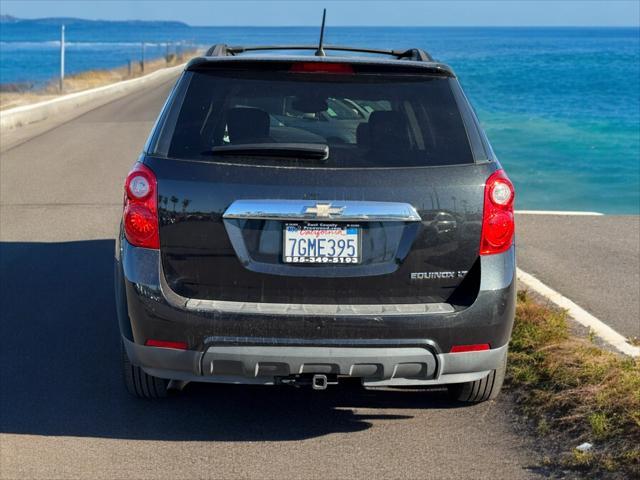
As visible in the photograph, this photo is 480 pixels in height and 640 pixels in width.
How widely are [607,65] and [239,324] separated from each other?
87.6 m

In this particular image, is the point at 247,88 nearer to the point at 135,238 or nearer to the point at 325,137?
the point at 325,137

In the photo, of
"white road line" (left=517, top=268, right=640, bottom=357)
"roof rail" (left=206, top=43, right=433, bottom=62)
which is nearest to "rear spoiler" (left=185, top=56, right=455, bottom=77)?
"roof rail" (left=206, top=43, right=433, bottom=62)

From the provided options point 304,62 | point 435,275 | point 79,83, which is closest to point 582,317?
point 435,275

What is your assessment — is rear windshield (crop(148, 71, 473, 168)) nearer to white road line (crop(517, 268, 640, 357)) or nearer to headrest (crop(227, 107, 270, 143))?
headrest (crop(227, 107, 270, 143))

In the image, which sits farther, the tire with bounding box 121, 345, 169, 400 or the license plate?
the tire with bounding box 121, 345, 169, 400

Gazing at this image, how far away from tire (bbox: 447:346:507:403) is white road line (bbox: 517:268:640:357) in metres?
1.31

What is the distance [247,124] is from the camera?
4855 millimetres

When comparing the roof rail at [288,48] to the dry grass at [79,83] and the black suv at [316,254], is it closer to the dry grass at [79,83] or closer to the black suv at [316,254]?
the black suv at [316,254]

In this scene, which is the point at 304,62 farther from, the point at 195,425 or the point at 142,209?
the point at 195,425

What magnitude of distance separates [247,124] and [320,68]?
0.44 metres

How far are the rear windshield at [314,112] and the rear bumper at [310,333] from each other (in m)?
0.54

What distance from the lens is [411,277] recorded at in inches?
177

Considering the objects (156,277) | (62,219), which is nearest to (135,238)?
(156,277)

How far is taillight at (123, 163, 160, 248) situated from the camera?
454 cm
